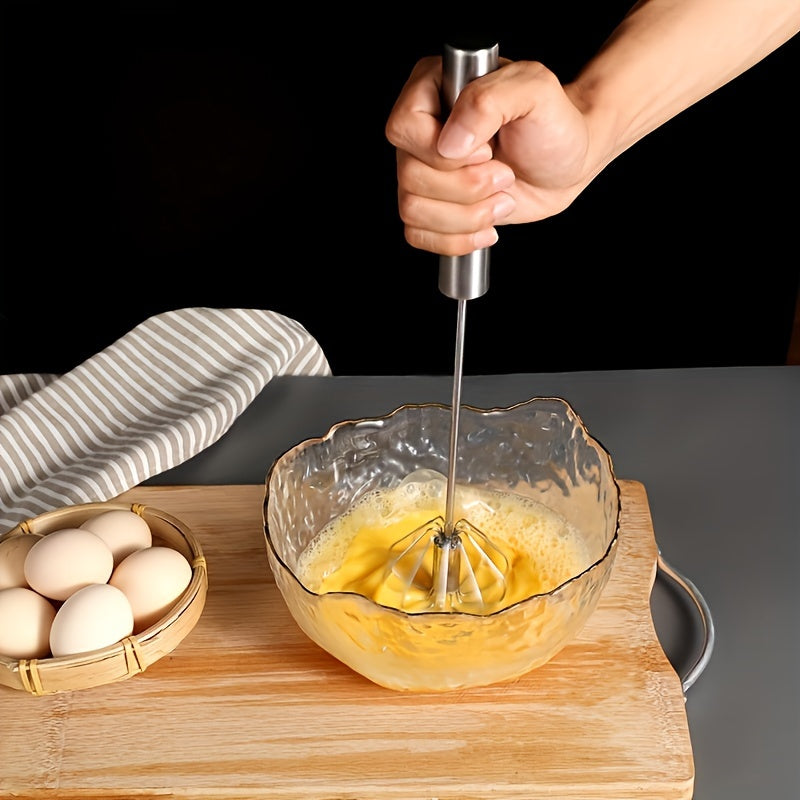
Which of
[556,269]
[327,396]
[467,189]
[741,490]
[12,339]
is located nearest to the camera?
[467,189]

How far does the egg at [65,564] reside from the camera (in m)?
0.89

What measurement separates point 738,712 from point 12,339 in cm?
197

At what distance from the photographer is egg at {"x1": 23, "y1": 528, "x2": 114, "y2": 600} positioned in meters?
0.89

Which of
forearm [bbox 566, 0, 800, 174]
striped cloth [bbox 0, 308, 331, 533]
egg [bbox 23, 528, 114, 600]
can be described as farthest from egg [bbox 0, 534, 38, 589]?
forearm [bbox 566, 0, 800, 174]

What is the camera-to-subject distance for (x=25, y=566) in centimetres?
91

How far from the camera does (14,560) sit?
932 mm

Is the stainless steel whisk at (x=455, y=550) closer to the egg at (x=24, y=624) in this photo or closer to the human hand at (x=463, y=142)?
the human hand at (x=463, y=142)

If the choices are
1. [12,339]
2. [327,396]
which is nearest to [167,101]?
[12,339]

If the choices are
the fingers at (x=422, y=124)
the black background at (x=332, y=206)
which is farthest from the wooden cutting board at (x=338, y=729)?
the black background at (x=332, y=206)

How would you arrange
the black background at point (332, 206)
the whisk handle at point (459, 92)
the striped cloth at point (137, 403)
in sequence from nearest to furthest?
the whisk handle at point (459, 92), the striped cloth at point (137, 403), the black background at point (332, 206)

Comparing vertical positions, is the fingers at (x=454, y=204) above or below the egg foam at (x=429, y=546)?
above

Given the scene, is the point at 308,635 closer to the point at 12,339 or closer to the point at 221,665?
the point at 221,665

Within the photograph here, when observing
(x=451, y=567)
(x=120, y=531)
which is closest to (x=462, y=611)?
(x=451, y=567)

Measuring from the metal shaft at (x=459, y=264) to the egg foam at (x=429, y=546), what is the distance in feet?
0.20
